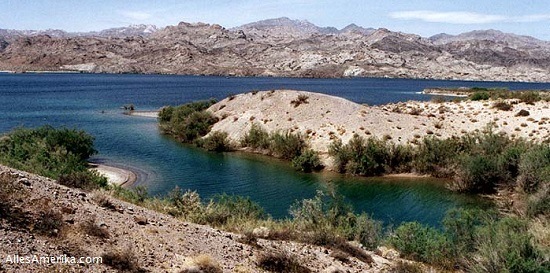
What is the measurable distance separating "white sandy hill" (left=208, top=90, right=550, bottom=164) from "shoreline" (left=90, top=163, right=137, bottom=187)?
592 inches

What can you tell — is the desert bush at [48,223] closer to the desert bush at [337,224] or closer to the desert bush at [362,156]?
the desert bush at [337,224]

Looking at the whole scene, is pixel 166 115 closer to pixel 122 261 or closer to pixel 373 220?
pixel 373 220

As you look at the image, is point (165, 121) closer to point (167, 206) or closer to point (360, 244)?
point (167, 206)

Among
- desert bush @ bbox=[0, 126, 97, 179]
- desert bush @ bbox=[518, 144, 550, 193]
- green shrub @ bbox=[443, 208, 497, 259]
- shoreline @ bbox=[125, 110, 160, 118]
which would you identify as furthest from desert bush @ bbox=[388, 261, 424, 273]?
shoreline @ bbox=[125, 110, 160, 118]

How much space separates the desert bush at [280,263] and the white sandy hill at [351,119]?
28.6 meters

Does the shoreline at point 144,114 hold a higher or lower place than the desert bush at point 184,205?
lower

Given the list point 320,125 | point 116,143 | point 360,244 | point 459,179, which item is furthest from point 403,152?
point 116,143

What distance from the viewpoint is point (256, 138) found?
151 feet

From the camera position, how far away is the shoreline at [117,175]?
103 feet

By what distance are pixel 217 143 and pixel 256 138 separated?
13.0 feet

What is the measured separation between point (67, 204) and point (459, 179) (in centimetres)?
2747

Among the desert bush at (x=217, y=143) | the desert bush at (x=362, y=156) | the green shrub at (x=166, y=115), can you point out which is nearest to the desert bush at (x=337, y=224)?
the desert bush at (x=362, y=156)

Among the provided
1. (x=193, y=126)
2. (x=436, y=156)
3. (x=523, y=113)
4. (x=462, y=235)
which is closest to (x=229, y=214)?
(x=462, y=235)

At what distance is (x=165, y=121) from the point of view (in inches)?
2350
